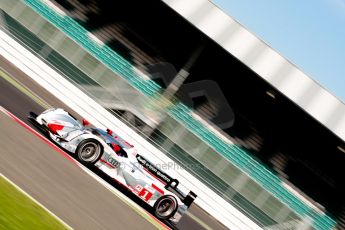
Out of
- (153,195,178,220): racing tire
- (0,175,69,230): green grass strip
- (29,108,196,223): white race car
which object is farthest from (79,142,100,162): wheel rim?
(0,175,69,230): green grass strip

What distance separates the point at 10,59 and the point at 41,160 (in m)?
9.08

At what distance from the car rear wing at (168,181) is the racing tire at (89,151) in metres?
0.85

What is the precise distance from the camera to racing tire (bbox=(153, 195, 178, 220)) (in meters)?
10.5

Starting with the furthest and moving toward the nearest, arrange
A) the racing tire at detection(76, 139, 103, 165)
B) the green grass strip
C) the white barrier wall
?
the white barrier wall
the racing tire at detection(76, 139, 103, 165)
the green grass strip

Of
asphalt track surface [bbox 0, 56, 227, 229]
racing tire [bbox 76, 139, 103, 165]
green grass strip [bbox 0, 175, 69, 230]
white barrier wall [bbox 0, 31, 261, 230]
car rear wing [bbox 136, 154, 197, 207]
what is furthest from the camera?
white barrier wall [bbox 0, 31, 261, 230]

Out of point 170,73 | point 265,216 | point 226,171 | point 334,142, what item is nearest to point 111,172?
point 226,171

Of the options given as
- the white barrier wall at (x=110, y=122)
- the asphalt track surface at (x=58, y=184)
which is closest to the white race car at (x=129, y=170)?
the asphalt track surface at (x=58, y=184)

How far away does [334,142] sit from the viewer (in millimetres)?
20078

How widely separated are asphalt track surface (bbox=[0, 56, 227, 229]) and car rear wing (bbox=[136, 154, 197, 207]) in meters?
0.67

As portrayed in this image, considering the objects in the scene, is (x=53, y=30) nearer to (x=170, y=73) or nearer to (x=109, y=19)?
(x=109, y=19)

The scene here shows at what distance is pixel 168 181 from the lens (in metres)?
10.7

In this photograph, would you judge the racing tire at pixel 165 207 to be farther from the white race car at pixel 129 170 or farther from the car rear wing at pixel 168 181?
the car rear wing at pixel 168 181

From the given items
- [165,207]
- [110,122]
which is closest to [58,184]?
[165,207]

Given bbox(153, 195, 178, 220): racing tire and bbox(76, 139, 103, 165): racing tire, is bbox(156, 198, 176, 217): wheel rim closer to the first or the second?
bbox(153, 195, 178, 220): racing tire
